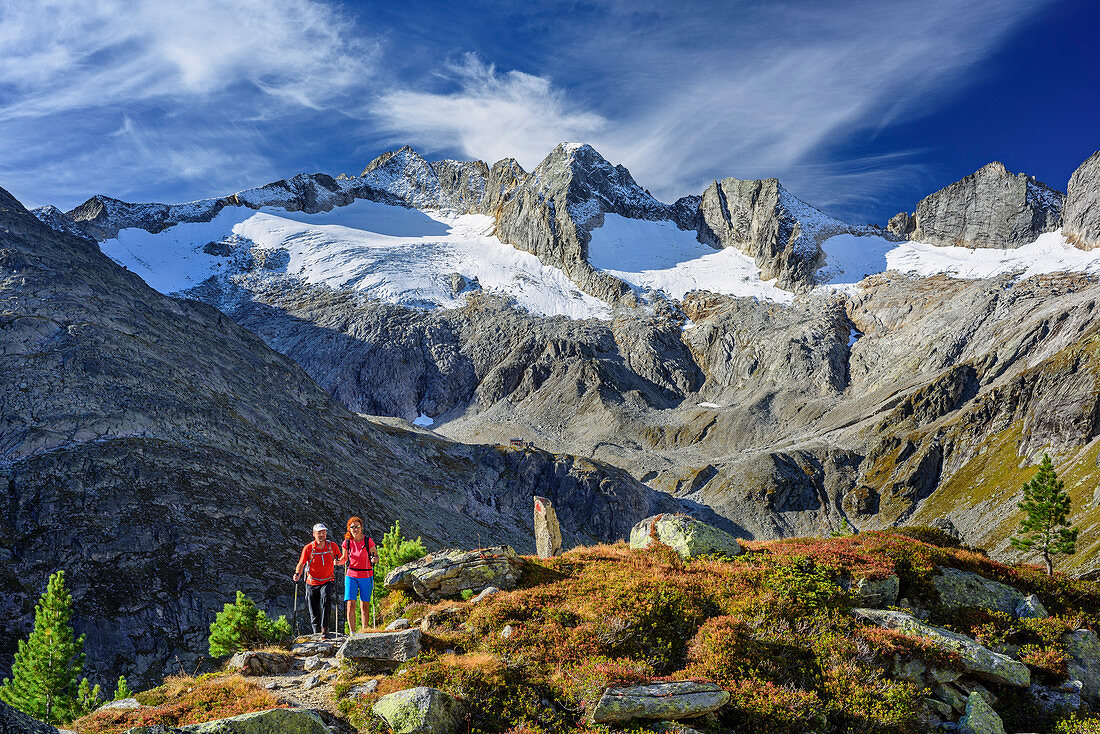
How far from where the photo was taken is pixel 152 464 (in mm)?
46125

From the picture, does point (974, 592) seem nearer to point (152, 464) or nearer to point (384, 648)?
point (384, 648)

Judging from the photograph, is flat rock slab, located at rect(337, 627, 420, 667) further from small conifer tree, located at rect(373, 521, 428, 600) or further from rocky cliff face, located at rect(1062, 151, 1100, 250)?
rocky cliff face, located at rect(1062, 151, 1100, 250)

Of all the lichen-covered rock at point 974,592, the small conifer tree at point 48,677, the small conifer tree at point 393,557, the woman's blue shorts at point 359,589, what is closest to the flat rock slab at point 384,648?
the woman's blue shorts at point 359,589

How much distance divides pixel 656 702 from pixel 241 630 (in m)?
17.6

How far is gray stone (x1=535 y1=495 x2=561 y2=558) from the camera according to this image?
23641 millimetres


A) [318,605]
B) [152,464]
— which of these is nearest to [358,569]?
[318,605]

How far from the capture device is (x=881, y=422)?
12938 cm

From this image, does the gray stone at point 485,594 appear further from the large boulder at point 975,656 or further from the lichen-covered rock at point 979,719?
the lichen-covered rock at point 979,719

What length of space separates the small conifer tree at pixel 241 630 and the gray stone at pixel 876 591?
1821 centimetres

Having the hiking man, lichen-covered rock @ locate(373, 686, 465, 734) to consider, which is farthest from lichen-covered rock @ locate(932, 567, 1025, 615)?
the hiking man

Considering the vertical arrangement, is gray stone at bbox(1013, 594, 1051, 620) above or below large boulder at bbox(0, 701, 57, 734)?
below

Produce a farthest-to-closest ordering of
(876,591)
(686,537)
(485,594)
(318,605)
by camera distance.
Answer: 1. (686,537)
2. (318,605)
3. (485,594)
4. (876,591)

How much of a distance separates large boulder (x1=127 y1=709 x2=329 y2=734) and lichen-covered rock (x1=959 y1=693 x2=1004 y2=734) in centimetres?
1224

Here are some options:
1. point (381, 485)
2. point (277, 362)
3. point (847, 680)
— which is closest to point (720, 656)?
point (847, 680)
